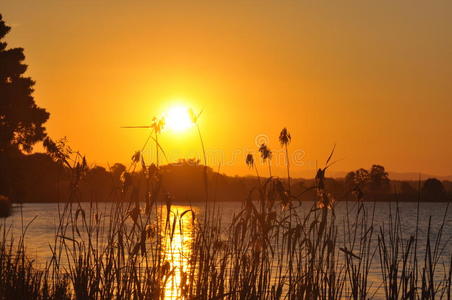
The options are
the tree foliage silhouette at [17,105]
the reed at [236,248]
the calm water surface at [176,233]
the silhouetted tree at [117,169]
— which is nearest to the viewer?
the reed at [236,248]

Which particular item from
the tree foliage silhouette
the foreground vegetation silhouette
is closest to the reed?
the foreground vegetation silhouette

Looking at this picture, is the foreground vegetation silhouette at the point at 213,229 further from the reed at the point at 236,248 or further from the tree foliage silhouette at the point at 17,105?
the tree foliage silhouette at the point at 17,105

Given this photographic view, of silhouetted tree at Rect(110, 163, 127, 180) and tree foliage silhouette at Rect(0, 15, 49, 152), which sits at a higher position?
tree foliage silhouette at Rect(0, 15, 49, 152)

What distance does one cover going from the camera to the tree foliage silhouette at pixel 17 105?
38.2 metres

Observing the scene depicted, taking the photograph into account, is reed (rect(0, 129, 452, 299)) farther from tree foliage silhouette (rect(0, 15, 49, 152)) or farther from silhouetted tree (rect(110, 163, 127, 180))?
tree foliage silhouette (rect(0, 15, 49, 152))

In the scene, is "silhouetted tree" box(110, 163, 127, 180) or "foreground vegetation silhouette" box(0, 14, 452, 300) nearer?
"foreground vegetation silhouette" box(0, 14, 452, 300)

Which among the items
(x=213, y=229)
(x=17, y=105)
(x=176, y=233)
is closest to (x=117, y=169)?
(x=213, y=229)

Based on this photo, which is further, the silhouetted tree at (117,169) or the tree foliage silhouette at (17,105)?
the tree foliage silhouette at (17,105)

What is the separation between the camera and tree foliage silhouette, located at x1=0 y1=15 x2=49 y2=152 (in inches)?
1502

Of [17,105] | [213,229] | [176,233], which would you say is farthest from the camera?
[17,105]

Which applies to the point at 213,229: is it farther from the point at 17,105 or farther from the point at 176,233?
the point at 17,105

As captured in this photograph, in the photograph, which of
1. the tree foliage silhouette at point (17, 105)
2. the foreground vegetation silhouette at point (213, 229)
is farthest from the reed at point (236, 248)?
the tree foliage silhouette at point (17, 105)

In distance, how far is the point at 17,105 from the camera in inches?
1513

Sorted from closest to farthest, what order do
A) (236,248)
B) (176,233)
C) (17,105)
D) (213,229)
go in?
(236,248) → (213,229) → (176,233) → (17,105)
